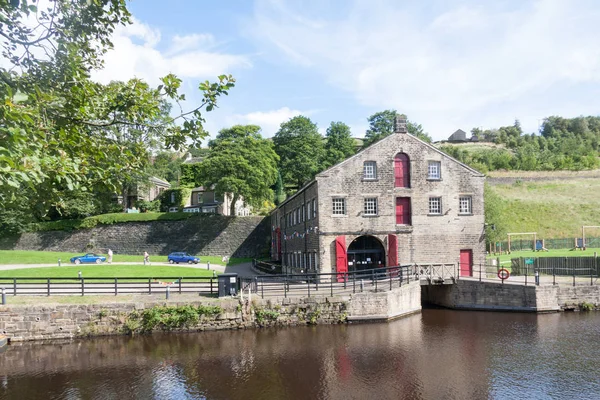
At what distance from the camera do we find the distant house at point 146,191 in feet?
191

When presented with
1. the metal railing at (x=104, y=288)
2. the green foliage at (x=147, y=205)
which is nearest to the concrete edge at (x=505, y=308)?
the metal railing at (x=104, y=288)

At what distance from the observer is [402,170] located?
95.1ft

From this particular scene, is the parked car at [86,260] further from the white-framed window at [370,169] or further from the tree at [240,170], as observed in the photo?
the white-framed window at [370,169]

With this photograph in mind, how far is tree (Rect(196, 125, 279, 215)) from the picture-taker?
49125mm

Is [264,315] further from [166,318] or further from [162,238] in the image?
[162,238]

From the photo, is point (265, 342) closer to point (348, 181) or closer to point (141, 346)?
point (141, 346)

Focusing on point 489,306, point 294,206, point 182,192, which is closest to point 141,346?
point 489,306

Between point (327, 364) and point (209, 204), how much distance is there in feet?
156

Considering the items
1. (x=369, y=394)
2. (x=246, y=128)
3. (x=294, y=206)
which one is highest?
(x=246, y=128)

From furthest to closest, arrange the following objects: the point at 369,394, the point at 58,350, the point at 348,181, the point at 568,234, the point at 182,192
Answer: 1. the point at 182,192
2. the point at 568,234
3. the point at 348,181
4. the point at 58,350
5. the point at 369,394

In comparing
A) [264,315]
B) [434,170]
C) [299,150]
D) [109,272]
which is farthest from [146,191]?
[264,315]

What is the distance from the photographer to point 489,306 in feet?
79.1

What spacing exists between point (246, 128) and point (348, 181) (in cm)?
2879

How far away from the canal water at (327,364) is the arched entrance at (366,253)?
819cm
